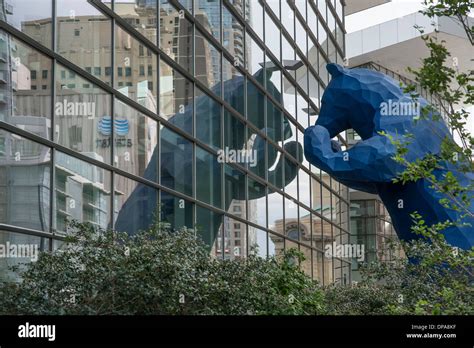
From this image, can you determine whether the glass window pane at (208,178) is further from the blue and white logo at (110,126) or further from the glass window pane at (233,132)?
the blue and white logo at (110,126)

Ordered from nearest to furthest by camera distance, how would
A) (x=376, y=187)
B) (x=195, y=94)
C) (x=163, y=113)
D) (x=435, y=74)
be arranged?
(x=435, y=74)
(x=163, y=113)
(x=195, y=94)
(x=376, y=187)

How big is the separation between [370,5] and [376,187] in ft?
67.2

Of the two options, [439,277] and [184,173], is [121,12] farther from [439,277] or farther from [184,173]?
[439,277]

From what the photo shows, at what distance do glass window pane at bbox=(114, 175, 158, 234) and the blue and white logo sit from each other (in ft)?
2.35

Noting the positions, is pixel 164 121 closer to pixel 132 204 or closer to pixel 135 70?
pixel 135 70

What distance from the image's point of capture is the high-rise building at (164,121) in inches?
527

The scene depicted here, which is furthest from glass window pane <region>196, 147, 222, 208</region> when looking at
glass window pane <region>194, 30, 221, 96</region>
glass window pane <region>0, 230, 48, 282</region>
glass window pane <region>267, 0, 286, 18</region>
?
glass window pane <region>0, 230, 48, 282</region>

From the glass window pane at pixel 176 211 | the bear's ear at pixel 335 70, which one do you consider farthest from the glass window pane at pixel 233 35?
the glass window pane at pixel 176 211

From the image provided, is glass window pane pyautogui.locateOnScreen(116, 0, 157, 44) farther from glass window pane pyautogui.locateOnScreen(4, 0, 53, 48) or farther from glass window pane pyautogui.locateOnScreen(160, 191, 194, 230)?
glass window pane pyautogui.locateOnScreen(160, 191, 194, 230)

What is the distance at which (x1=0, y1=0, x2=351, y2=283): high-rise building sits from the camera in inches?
527

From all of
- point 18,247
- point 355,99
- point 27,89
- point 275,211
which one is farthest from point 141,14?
point 275,211

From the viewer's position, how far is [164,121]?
18266 millimetres

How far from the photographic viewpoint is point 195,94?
790 inches
